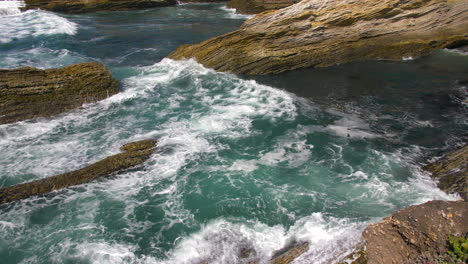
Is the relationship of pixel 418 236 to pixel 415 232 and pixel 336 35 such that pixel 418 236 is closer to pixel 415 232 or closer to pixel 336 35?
pixel 415 232

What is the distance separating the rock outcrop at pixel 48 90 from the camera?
12.3 meters

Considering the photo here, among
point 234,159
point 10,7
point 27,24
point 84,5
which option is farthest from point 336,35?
point 10,7

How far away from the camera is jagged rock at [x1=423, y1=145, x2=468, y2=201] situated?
761cm

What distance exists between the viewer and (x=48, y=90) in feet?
42.8

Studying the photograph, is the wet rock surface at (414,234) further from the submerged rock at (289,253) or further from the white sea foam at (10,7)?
the white sea foam at (10,7)

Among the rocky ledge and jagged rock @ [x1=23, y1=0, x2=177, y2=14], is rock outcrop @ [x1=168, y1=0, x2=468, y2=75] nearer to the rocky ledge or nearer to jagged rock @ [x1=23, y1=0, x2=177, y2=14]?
the rocky ledge

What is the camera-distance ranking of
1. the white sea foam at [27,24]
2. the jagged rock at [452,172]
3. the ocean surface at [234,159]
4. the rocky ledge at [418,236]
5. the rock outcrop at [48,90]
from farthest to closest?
1. the white sea foam at [27,24]
2. the rock outcrop at [48,90]
3. the jagged rock at [452,172]
4. the ocean surface at [234,159]
5. the rocky ledge at [418,236]

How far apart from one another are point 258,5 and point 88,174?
95.1 ft

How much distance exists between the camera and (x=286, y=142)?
433 inches

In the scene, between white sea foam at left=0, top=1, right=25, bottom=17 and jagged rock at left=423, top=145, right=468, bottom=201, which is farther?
white sea foam at left=0, top=1, right=25, bottom=17

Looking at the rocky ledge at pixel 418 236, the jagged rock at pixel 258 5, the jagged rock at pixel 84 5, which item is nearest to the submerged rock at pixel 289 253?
the rocky ledge at pixel 418 236

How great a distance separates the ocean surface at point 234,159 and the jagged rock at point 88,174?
29 cm

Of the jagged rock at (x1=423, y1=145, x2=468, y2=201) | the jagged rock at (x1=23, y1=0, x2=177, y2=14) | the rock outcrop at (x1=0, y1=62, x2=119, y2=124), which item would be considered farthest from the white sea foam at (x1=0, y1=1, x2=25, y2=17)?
the jagged rock at (x1=423, y1=145, x2=468, y2=201)

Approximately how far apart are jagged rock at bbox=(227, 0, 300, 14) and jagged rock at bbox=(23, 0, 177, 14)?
11.2 metres
